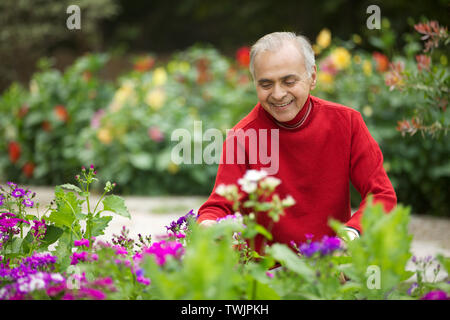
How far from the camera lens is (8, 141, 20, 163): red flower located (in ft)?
20.5

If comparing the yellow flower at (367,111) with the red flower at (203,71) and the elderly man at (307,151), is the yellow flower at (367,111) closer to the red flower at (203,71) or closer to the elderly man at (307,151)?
the red flower at (203,71)

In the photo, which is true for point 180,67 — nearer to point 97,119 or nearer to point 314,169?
point 97,119

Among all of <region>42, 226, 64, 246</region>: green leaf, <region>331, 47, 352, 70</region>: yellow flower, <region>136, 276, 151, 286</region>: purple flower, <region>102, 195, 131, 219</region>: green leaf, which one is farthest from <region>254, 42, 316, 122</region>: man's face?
<region>331, 47, 352, 70</region>: yellow flower

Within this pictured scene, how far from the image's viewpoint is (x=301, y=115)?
6.63 ft

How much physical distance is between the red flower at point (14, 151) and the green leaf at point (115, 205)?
16.8 feet

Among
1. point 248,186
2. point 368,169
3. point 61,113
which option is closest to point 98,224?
point 248,186

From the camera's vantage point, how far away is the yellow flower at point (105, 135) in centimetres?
550

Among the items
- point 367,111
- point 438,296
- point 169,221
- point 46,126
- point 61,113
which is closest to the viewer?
point 438,296

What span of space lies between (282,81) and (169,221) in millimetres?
2649

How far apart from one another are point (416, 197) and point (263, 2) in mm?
9647

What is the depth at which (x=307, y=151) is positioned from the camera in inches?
79.3

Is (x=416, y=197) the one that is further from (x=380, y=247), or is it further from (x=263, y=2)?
(x=263, y=2)
